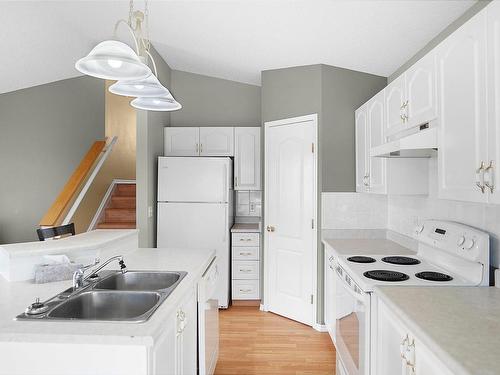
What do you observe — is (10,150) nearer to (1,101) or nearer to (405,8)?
(1,101)

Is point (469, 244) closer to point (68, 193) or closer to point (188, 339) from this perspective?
point (188, 339)

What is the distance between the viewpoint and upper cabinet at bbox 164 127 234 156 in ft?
14.4

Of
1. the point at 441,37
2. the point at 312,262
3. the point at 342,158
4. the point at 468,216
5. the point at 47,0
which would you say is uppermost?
the point at 47,0

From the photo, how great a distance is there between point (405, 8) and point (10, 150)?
5.62 meters

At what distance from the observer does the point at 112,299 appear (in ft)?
5.67

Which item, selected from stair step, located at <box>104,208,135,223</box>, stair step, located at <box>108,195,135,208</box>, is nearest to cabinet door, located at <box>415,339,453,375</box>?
stair step, located at <box>104,208,135,223</box>

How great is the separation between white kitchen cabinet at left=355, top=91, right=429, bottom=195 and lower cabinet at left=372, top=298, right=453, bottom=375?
3.55ft

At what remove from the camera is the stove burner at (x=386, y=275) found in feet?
6.39

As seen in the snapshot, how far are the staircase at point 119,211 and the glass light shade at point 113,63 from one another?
11.5ft

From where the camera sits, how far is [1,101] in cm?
521

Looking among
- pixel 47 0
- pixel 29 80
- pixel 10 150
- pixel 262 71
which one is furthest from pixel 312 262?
pixel 10 150

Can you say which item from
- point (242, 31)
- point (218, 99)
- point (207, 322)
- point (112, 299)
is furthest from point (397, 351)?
point (218, 99)

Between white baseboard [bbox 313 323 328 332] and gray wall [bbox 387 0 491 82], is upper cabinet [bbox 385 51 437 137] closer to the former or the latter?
gray wall [bbox 387 0 491 82]

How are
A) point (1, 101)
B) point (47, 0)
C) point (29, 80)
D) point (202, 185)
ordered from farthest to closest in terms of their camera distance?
point (1, 101) → point (29, 80) → point (202, 185) → point (47, 0)
